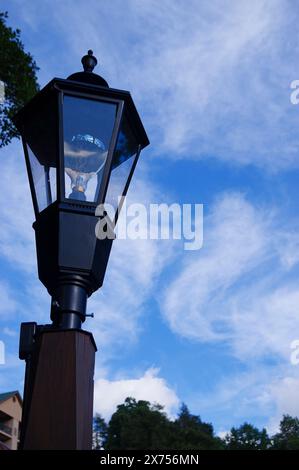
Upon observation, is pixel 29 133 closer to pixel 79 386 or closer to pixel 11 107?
pixel 79 386

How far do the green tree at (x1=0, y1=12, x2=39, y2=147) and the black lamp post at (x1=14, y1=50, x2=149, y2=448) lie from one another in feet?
24.7

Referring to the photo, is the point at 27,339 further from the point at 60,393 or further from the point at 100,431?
the point at 100,431

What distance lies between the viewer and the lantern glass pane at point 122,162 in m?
3.12

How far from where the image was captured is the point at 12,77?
1047 centimetres

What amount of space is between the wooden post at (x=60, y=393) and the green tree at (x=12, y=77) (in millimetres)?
8594

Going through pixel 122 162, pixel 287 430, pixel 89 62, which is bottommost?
pixel 122 162

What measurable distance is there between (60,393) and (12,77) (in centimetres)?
933

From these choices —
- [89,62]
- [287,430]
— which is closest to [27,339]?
[89,62]

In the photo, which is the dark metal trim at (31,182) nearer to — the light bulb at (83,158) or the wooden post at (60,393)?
the light bulb at (83,158)

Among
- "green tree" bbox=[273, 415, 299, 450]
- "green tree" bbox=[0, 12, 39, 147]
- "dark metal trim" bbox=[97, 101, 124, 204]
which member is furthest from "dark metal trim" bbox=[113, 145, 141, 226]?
"green tree" bbox=[273, 415, 299, 450]

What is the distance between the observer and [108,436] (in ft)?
306
